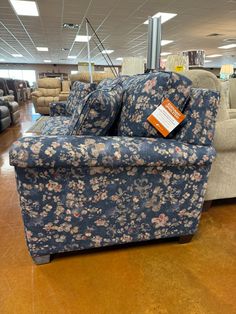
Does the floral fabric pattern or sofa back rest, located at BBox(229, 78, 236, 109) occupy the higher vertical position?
sofa back rest, located at BBox(229, 78, 236, 109)

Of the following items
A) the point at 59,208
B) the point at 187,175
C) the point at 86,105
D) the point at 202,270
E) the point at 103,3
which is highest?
the point at 103,3

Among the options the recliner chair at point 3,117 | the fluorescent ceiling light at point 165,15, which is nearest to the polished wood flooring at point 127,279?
the recliner chair at point 3,117

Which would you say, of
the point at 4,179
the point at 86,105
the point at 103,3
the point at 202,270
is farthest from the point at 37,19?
the point at 202,270

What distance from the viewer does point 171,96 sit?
1.20 meters

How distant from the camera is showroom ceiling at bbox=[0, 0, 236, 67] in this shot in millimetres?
4762

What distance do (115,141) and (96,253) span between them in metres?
0.63

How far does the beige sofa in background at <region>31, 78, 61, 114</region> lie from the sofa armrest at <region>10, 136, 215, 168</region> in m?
5.69

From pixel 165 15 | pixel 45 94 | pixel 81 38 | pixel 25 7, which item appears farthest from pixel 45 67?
pixel 165 15

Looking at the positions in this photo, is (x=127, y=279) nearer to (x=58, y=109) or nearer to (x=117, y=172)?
(x=117, y=172)

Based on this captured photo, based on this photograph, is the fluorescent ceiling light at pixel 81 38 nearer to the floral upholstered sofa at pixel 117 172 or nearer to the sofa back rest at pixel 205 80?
the sofa back rest at pixel 205 80

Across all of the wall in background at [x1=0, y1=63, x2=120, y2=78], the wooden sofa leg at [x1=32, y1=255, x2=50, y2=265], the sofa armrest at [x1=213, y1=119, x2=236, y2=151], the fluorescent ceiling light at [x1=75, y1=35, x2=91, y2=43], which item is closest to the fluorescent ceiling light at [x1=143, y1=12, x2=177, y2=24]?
the fluorescent ceiling light at [x1=75, y1=35, x2=91, y2=43]

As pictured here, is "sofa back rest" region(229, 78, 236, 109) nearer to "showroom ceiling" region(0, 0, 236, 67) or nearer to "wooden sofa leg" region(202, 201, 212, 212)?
"wooden sofa leg" region(202, 201, 212, 212)

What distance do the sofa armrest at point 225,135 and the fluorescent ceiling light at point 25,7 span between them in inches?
190

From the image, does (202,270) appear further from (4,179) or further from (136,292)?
(4,179)
